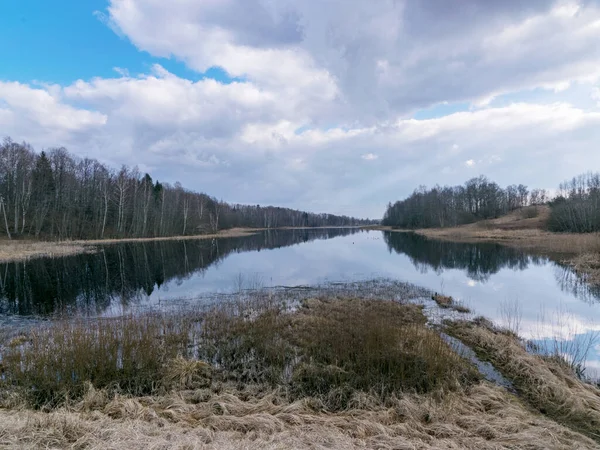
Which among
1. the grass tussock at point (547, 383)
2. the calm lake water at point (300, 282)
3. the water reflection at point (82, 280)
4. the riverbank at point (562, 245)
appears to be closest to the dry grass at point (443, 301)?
the calm lake water at point (300, 282)

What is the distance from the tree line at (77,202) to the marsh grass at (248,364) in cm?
4706

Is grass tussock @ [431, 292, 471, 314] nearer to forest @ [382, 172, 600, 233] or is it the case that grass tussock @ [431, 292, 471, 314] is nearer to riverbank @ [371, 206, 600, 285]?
riverbank @ [371, 206, 600, 285]

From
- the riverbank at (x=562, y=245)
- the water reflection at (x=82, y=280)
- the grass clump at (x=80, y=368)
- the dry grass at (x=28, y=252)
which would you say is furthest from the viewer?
the dry grass at (x=28, y=252)

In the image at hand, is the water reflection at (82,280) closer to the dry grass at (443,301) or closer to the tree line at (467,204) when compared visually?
the dry grass at (443,301)

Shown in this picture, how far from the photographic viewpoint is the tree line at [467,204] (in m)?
88.9

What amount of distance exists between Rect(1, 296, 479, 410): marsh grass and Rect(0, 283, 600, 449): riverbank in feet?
0.10

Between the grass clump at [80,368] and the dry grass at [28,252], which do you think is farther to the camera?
the dry grass at [28,252]

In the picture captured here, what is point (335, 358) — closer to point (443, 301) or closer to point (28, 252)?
point (443, 301)

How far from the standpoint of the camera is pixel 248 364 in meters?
7.46

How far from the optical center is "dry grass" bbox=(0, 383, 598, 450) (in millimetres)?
3996

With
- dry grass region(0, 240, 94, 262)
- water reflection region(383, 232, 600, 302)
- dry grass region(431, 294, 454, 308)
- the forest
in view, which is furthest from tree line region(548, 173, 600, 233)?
dry grass region(0, 240, 94, 262)

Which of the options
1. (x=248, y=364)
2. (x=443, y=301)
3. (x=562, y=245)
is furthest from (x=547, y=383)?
(x=562, y=245)

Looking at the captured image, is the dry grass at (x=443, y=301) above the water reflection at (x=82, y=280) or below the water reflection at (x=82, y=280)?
below

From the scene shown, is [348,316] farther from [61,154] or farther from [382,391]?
[61,154]
